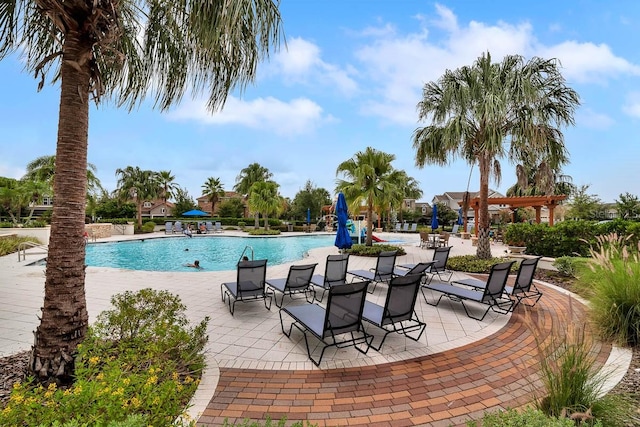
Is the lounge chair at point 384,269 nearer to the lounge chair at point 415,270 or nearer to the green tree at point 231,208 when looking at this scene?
the lounge chair at point 415,270

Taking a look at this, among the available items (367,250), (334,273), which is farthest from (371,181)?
(334,273)

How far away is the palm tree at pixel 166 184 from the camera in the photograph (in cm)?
3562

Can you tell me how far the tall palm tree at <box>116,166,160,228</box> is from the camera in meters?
32.8

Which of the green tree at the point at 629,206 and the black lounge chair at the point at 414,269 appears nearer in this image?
the black lounge chair at the point at 414,269

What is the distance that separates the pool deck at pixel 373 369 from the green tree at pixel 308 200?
32100mm

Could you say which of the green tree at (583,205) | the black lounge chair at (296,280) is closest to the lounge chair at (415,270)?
the black lounge chair at (296,280)

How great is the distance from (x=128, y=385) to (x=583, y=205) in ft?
142

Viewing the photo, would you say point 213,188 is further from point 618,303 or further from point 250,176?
point 618,303

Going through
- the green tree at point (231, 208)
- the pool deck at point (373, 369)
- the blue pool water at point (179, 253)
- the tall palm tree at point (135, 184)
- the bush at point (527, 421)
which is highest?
the tall palm tree at point (135, 184)

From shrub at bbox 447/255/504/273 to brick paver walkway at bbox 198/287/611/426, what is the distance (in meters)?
5.89

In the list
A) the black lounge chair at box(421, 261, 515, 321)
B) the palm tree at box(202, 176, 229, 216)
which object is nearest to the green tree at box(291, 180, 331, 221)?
the palm tree at box(202, 176, 229, 216)

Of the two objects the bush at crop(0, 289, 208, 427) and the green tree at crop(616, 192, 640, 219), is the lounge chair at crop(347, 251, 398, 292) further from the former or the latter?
the green tree at crop(616, 192, 640, 219)

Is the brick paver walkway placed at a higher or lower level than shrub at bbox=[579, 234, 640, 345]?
lower

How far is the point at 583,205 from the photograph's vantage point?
110 ft
